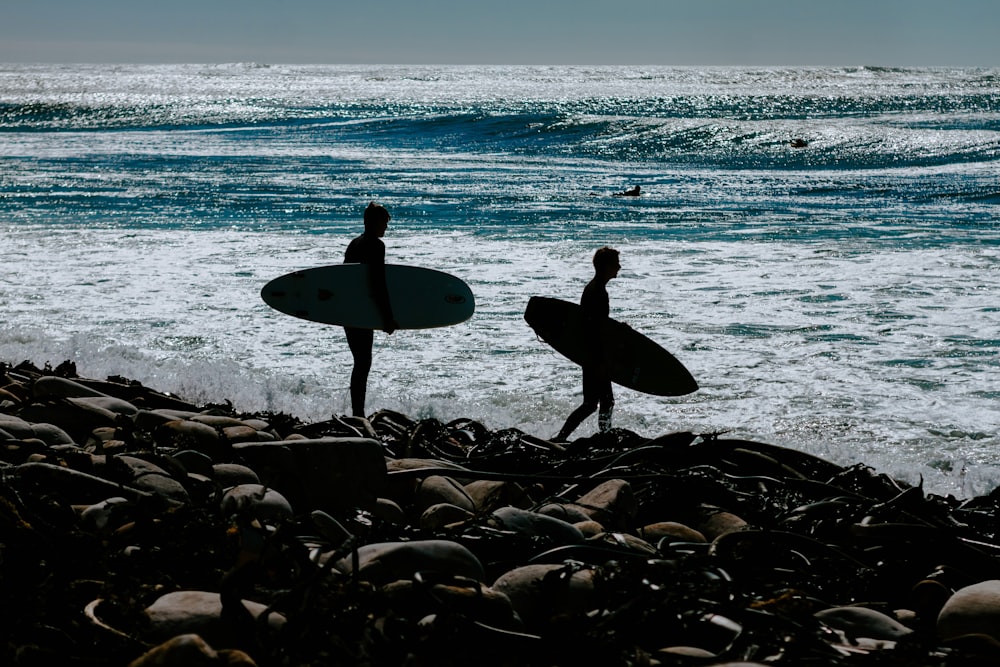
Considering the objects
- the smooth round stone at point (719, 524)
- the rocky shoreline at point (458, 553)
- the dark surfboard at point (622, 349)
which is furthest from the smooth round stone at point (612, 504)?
the dark surfboard at point (622, 349)

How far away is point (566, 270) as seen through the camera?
1333cm

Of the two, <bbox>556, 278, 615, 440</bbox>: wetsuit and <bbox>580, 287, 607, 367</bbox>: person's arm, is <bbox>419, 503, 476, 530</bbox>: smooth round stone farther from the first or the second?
<bbox>580, 287, 607, 367</bbox>: person's arm

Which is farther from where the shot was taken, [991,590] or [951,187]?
[951,187]

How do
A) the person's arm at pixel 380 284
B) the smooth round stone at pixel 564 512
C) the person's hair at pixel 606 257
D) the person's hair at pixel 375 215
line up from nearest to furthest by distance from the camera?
the smooth round stone at pixel 564 512, the person's hair at pixel 606 257, the person's hair at pixel 375 215, the person's arm at pixel 380 284

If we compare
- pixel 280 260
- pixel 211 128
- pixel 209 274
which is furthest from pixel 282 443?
pixel 211 128

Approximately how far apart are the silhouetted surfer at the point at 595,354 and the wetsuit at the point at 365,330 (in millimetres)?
1312

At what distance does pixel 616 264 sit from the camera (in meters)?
6.07

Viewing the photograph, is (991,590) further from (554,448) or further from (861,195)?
(861,195)

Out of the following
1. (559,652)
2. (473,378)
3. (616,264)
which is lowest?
(473,378)

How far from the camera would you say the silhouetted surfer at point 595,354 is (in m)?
6.16

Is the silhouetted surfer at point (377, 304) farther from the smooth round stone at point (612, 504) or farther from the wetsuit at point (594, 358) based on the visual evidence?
the smooth round stone at point (612, 504)

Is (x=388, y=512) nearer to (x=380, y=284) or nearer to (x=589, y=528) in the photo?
(x=589, y=528)

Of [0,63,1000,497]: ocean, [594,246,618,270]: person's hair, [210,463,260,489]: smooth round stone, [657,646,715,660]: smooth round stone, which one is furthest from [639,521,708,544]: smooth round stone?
[594,246,618,270]: person's hair

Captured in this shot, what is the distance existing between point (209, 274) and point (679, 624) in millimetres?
10683
